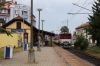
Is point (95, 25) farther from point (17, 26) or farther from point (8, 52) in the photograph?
point (17, 26)

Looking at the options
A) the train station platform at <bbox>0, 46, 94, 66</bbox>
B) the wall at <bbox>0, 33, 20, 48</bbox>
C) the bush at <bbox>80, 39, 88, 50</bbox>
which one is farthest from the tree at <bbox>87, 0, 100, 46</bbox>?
the wall at <bbox>0, 33, 20, 48</bbox>

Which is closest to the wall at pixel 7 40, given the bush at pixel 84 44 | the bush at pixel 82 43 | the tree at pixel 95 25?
the bush at pixel 82 43

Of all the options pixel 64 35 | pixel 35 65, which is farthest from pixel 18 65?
pixel 64 35

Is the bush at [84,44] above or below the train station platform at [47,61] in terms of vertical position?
above

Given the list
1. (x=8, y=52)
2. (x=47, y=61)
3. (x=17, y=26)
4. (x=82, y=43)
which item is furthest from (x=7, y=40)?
(x=47, y=61)

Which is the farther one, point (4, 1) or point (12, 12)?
point (12, 12)

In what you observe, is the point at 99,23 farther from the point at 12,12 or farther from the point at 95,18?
the point at 12,12

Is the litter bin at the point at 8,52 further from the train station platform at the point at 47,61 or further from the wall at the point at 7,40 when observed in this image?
the wall at the point at 7,40

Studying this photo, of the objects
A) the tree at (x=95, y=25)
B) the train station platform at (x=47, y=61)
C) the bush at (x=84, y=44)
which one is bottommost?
the train station platform at (x=47, y=61)

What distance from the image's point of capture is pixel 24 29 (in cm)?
6106

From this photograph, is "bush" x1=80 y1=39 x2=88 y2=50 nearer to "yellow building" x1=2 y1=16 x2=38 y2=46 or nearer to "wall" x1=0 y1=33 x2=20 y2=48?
"wall" x1=0 y1=33 x2=20 y2=48

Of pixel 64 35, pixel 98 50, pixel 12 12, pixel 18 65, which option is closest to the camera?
pixel 18 65

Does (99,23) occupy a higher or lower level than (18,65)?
higher

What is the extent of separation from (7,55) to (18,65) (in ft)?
18.2
